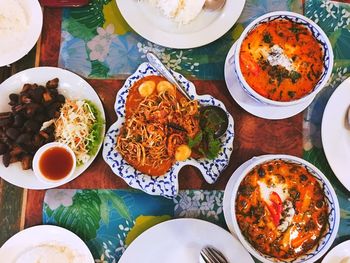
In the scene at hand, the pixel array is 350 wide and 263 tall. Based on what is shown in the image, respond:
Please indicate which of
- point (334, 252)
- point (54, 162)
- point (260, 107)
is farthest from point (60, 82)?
point (334, 252)

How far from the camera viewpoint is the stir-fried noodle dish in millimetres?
1795

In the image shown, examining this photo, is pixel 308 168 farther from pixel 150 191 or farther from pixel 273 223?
pixel 150 191

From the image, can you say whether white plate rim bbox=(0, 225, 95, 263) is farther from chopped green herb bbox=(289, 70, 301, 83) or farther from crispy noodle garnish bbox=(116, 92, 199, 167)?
chopped green herb bbox=(289, 70, 301, 83)

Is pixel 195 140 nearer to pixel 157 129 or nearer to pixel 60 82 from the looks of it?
pixel 157 129

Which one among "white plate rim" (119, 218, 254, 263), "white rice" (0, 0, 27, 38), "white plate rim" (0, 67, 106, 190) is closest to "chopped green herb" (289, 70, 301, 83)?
"white plate rim" (119, 218, 254, 263)

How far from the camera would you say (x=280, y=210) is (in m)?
1.59

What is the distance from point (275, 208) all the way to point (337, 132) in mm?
477

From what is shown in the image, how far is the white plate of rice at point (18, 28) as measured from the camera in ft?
6.33

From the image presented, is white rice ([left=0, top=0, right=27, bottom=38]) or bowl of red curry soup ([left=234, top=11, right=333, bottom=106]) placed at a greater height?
bowl of red curry soup ([left=234, top=11, right=333, bottom=106])

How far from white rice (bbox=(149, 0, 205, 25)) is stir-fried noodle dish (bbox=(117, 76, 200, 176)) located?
31 centimetres

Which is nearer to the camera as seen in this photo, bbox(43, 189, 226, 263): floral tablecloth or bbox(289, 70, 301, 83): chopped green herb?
bbox(289, 70, 301, 83): chopped green herb

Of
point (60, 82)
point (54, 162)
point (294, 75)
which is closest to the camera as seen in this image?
point (294, 75)

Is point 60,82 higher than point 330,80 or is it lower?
lower

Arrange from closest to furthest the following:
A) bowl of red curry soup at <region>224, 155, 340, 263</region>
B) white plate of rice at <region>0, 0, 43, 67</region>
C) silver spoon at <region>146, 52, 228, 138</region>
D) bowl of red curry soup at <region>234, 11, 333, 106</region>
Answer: bowl of red curry soup at <region>224, 155, 340, 263</region>, bowl of red curry soup at <region>234, 11, 333, 106</region>, silver spoon at <region>146, 52, 228, 138</region>, white plate of rice at <region>0, 0, 43, 67</region>
